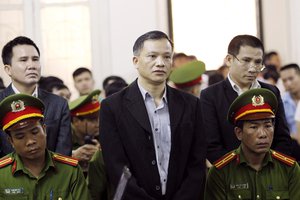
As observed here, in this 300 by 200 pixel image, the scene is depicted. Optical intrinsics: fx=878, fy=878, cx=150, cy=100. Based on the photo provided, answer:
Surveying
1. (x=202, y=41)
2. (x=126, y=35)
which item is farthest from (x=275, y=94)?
(x=202, y=41)

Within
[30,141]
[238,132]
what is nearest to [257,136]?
[238,132]

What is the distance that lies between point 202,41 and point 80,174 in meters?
5.92

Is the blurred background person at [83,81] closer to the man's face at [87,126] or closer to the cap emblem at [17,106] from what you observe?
the man's face at [87,126]

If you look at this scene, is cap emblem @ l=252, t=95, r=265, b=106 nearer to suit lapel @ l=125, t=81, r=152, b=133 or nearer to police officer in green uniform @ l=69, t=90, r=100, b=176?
suit lapel @ l=125, t=81, r=152, b=133

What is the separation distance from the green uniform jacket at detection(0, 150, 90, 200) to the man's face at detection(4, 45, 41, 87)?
2.38ft

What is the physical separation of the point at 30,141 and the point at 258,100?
4.14 ft

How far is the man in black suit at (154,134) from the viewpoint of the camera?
4551mm

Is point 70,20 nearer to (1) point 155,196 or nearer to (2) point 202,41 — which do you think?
(2) point 202,41

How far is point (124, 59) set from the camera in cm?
955

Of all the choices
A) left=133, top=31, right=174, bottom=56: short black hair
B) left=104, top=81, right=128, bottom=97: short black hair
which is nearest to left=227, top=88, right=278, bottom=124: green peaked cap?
left=133, top=31, right=174, bottom=56: short black hair

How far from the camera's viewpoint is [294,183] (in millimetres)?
4703

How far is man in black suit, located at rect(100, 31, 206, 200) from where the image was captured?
4551 millimetres

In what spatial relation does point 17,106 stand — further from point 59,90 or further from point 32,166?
point 59,90

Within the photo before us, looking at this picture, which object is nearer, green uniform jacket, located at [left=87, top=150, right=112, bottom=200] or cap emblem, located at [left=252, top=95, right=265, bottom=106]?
cap emblem, located at [left=252, top=95, right=265, bottom=106]
